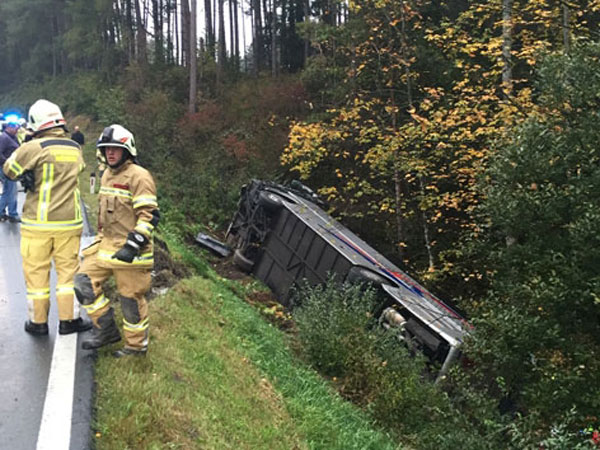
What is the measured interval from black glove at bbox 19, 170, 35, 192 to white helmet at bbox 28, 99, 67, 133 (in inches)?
15.1

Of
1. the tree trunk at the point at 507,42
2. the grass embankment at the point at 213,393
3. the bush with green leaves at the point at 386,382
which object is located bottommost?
the bush with green leaves at the point at 386,382

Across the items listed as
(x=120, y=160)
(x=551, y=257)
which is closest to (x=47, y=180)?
(x=120, y=160)

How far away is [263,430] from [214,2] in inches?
1572

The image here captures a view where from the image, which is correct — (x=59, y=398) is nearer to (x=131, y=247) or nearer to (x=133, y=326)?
(x=133, y=326)

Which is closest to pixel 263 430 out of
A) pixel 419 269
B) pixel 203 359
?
pixel 203 359

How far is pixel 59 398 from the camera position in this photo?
12.0ft

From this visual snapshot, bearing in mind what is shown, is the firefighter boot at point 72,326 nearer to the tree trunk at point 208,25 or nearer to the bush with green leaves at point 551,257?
the bush with green leaves at point 551,257

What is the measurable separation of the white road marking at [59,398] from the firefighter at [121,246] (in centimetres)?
23

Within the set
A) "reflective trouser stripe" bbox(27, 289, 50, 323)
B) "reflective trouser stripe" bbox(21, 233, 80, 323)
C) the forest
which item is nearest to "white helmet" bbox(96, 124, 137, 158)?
"reflective trouser stripe" bbox(21, 233, 80, 323)

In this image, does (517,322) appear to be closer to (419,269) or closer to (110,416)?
(110,416)

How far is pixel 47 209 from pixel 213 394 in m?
2.06

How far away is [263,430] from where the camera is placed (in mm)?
4102

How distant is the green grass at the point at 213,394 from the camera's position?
3447 millimetres

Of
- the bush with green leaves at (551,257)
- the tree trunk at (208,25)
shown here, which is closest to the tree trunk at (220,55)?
the tree trunk at (208,25)
